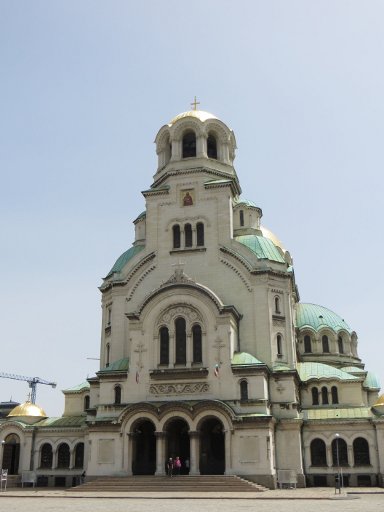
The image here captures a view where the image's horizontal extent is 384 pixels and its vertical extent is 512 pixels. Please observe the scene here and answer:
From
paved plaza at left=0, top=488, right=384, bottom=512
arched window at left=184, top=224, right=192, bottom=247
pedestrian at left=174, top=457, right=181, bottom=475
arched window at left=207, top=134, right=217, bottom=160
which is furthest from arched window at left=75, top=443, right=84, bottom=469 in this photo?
arched window at left=207, top=134, right=217, bottom=160

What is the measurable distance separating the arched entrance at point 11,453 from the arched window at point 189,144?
90.6 feet

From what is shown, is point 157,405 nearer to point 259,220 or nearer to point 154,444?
point 154,444

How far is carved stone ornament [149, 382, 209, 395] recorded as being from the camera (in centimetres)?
4188

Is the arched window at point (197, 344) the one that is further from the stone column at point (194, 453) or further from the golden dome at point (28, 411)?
the golden dome at point (28, 411)

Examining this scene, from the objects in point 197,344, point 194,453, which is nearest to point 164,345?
point 197,344

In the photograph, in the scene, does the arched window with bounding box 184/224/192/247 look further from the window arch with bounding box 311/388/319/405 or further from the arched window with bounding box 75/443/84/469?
the arched window with bounding box 75/443/84/469

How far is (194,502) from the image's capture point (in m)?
28.4

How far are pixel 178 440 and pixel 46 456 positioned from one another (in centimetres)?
1189

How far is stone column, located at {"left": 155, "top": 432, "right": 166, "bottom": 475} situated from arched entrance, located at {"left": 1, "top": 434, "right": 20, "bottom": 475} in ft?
47.2

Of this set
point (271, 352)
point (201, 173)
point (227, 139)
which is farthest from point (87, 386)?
point (227, 139)

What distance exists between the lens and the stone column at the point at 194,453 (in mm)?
39125

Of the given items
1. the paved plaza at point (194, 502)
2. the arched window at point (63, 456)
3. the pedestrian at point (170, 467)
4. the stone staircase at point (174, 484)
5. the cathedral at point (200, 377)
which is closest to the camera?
the paved plaza at point (194, 502)

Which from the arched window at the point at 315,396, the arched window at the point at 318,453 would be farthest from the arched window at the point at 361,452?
the arched window at the point at 315,396

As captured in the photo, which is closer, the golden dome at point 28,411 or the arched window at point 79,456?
the arched window at point 79,456
